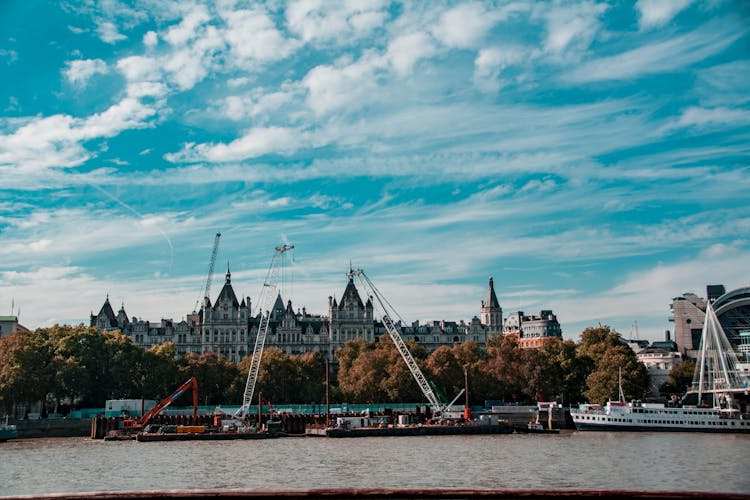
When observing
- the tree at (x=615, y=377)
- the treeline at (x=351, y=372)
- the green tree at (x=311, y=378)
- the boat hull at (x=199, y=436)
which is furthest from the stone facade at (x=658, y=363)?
the boat hull at (x=199, y=436)

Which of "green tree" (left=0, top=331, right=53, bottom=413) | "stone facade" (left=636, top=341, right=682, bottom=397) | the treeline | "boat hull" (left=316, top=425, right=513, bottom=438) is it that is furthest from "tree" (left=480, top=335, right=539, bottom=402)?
"green tree" (left=0, top=331, right=53, bottom=413)

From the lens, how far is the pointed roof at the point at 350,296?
634ft

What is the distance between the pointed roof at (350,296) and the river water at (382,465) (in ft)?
349

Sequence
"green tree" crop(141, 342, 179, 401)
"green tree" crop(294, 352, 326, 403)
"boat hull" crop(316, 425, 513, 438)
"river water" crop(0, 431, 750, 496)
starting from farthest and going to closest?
"green tree" crop(294, 352, 326, 403) < "green tree" crop(141, 342, 179, 401) < "boat hull" crop(316, 425, 513, 438) < "river water" crop(0, 431, 750, 496)

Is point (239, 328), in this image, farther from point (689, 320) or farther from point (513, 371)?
point (689, 320)

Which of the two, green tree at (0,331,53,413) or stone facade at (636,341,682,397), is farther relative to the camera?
stone facade at (636,341,682,397)

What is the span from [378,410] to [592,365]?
36434 mm

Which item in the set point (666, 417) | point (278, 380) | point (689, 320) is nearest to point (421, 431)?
point (666, 417)

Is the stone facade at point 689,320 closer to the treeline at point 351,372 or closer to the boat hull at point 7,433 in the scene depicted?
the treeline at point 351,372

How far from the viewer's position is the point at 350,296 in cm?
19350

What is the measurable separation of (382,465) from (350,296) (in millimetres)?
138182

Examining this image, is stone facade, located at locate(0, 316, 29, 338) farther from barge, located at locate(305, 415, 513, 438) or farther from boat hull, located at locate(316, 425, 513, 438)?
boat hull, located at locate(316, 425, 513, 438)

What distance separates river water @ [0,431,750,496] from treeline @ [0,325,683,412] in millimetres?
34299

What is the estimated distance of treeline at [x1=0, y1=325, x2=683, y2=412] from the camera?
398 ft
